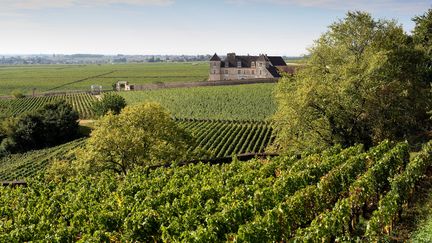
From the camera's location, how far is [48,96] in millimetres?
94625

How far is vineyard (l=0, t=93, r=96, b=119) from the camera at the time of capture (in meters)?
78.8

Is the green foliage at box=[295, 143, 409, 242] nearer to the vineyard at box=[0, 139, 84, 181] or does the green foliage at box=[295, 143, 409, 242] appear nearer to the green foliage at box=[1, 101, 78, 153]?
the vineyard at box=[0, 139, 84, 181]

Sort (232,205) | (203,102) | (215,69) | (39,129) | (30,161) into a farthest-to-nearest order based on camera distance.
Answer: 1. (215,69)
2. (203,102)
3. (39,129)
4. (30,161)
5. (232,205)

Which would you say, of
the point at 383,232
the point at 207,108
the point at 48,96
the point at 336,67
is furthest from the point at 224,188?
the point at 48,96

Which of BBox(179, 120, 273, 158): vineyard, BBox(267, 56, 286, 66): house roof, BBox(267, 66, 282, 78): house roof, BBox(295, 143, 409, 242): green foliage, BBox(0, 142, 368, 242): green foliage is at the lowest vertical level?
BBox(179, 120, 273, 158): vineyard

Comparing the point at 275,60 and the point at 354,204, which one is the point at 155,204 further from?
the point at 275,60

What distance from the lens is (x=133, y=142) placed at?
102 feet

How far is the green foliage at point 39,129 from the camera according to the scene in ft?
204

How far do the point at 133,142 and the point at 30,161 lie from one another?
27.1 metres

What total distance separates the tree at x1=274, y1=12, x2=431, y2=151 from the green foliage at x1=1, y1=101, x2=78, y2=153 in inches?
1636

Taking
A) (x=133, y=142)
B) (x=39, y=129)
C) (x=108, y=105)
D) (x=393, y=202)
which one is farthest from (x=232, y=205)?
(x=108, y=105)

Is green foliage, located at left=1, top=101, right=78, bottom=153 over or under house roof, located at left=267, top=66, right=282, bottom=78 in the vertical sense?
under

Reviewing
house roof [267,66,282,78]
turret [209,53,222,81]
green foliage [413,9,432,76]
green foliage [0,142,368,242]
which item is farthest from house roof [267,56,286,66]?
green foliage [0,142,368,242]

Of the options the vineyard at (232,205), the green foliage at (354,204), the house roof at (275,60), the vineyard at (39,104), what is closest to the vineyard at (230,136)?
the vineyard at (232,205)
